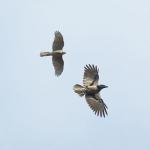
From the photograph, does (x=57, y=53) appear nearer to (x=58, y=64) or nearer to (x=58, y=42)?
(x=58, y=64)

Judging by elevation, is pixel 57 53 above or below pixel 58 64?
above

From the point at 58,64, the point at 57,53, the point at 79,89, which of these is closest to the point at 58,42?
the point at 57,53

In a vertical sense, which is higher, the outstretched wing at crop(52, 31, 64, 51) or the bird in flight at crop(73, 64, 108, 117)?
the outstretched wing at crop(52, 31, 64, 51)

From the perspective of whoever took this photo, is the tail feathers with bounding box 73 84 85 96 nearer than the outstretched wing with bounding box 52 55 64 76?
Yes

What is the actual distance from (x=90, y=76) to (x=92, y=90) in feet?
3.25

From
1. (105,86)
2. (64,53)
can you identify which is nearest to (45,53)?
(64,53)

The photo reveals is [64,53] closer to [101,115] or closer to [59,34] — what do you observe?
[59,34]

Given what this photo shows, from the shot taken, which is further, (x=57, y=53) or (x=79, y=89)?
(x=57, y=53)

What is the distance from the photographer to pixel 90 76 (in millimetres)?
57000

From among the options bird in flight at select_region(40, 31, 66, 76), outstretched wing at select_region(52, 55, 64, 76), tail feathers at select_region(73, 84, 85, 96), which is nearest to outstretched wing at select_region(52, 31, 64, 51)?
bird in flight at select_region(40, 31, 66, 76)

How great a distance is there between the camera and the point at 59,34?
59875 millimetres

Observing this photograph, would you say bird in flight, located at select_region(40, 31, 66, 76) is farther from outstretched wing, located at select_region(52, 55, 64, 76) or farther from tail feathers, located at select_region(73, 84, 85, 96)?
tail feathers, located at select_region(73, 84, 85, 96)

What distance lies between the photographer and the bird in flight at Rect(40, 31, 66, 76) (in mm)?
59156

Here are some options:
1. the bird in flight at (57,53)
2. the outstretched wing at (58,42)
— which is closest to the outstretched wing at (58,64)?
the bird in flight at (57,53)
